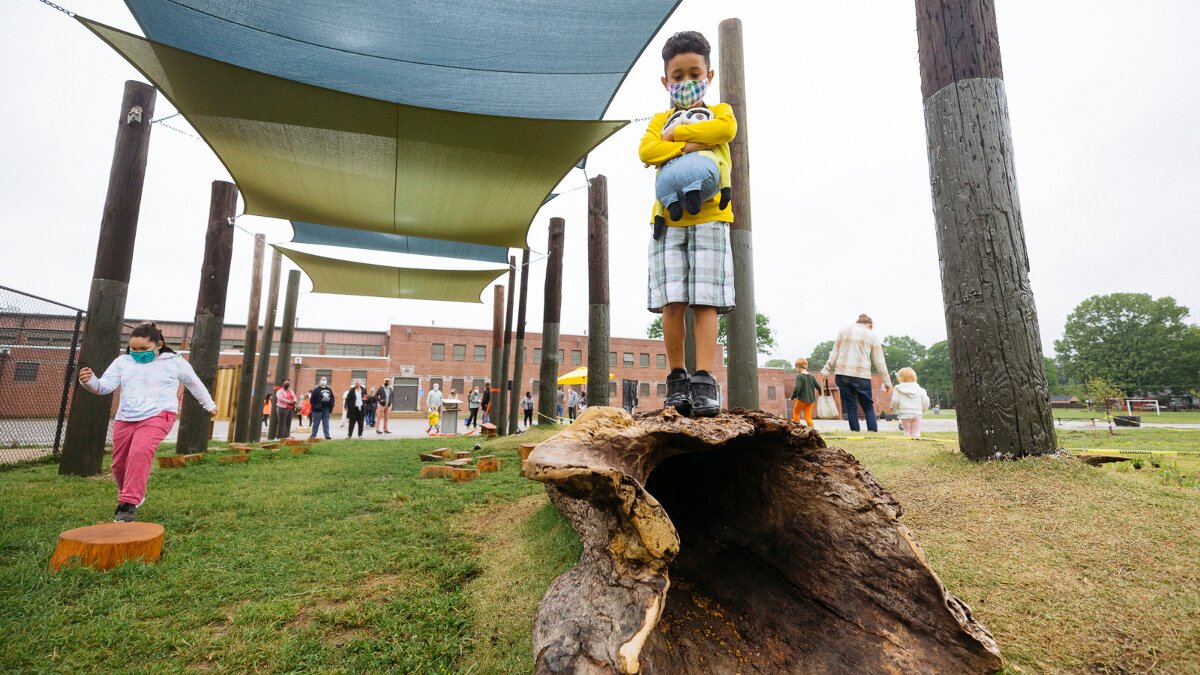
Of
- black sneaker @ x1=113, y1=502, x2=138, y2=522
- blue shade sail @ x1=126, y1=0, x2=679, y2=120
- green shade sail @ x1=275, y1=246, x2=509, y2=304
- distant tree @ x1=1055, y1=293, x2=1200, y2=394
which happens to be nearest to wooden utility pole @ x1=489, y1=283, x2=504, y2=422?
green shade sail @ x1=275, y1=246, x2=509, y2=304

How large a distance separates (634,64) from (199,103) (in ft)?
14.9

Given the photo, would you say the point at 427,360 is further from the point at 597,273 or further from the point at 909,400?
the point at 909,400

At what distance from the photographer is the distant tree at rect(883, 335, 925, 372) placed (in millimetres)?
94688

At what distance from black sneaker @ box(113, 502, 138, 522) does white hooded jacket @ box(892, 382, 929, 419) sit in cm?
835

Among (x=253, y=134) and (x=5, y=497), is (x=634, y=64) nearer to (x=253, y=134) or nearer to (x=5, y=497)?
(x=253, y=134)

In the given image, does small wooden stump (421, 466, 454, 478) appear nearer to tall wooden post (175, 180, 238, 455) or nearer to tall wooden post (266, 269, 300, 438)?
tall wooden post (175, 180, 238, 455)

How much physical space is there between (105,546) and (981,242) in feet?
17.5

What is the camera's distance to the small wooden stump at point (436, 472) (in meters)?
5.71

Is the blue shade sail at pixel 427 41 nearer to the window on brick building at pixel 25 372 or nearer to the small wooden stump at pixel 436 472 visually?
the small wooden stump at pixel 436 472

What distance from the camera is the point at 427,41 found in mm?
4488

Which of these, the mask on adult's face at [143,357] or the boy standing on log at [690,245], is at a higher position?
the boy standing on log at [690,245]

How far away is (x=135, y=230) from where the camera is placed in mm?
5777

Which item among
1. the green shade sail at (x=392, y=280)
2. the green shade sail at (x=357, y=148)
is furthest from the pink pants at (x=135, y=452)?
the green shade sail at (x=392, y=280)

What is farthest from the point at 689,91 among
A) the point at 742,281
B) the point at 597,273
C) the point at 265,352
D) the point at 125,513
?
the point at 265,352
